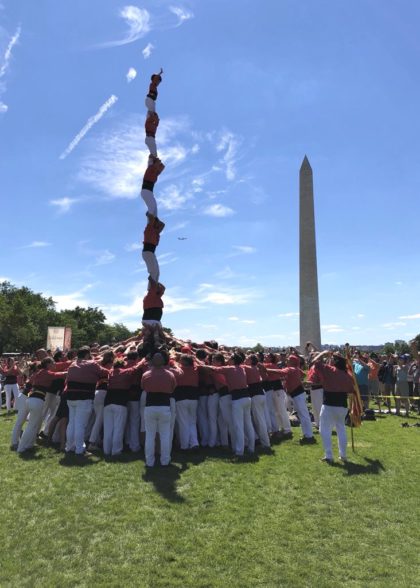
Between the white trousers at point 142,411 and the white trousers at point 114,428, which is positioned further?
the white trousers at point 142,411

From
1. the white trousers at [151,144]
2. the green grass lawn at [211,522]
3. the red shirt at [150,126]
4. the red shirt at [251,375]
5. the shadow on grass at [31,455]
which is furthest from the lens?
the red shirt at [150,126]

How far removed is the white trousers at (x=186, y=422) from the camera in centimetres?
958

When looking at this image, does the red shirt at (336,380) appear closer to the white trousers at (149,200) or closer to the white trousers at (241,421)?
the white trousers at (241,421)

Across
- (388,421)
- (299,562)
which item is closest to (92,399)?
(299,562)

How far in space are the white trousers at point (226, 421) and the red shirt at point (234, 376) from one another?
0.57m

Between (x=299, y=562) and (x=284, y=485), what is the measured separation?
2.50 metres

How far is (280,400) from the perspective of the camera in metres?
11.3

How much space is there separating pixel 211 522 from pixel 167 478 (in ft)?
6.14

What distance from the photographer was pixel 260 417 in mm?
9977

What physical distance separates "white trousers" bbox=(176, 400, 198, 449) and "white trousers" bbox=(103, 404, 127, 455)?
3.74 feet

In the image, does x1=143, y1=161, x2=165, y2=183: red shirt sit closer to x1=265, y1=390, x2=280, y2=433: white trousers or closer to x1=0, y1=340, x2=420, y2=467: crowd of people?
x1=0, y1=340, x2=420, y2=467: crowd of people

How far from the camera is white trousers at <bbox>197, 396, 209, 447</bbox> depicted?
1029 cm

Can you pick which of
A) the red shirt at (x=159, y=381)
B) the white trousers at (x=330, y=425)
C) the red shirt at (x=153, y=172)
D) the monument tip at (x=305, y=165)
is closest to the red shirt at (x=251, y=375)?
the white trousers at (x=330, y=425)

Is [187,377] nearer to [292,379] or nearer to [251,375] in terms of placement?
[251,375]
